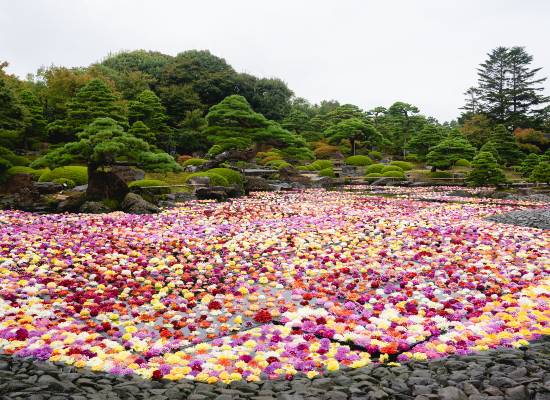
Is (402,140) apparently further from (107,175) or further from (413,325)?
(413,325)

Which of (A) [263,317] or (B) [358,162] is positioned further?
(B) [358,162]

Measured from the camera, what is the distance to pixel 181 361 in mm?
4695

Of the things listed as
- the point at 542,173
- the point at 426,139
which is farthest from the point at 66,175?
the point at 426,139

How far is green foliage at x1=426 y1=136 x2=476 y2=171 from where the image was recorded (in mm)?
39125

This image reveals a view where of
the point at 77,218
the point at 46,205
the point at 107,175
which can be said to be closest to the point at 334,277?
the point at 77,218

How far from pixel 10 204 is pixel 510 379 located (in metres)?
18.3

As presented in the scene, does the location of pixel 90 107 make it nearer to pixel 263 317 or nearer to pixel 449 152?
pixel 263 317

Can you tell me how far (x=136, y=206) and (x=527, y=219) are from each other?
14215 millimetres

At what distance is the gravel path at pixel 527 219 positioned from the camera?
45.6ft

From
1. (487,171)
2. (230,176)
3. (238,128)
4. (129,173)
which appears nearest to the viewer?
(129,173)

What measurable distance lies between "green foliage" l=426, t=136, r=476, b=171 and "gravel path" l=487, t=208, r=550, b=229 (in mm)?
23652

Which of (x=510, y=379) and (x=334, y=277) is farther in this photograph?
(x=334, y=277)

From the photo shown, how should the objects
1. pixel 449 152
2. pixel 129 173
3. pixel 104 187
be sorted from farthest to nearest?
pixel 449 152 → pixel 129 173 → pixel 104 187

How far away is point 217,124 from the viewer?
30250 millimetres
